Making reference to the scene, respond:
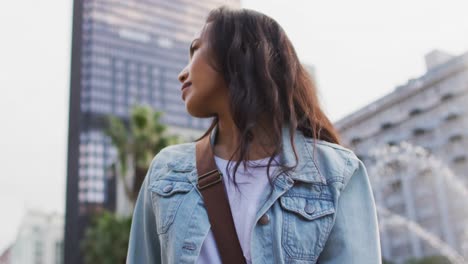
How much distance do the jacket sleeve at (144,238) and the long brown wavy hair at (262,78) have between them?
26cm

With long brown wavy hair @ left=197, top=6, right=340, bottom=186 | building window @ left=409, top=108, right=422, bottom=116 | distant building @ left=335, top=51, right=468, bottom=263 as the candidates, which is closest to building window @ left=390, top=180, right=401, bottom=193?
distant building @ left=335, top=51, right=468, bottom=263

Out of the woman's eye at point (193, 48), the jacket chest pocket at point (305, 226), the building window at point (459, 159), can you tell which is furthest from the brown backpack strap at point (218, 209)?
the building window at point (459, 159)

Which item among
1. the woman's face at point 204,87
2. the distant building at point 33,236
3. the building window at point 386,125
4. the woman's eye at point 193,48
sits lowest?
the distant building at point 33,236

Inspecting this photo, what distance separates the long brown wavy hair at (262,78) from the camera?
1.30m

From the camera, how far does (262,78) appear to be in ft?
4.34

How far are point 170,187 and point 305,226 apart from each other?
0.34 meters

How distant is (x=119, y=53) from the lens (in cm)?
6175

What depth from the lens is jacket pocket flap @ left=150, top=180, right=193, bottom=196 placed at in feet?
4.21

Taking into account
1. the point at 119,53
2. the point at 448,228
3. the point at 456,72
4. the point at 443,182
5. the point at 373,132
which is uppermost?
the point at 119,53

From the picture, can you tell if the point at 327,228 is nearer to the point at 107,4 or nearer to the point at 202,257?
the point at 202,257

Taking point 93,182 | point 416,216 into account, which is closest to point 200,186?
point 416,216

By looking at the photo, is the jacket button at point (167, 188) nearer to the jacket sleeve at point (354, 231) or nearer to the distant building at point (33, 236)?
the jacket sleeve at point (354, 231)

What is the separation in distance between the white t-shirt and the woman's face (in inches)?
6.2

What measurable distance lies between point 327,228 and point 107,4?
5557cm
